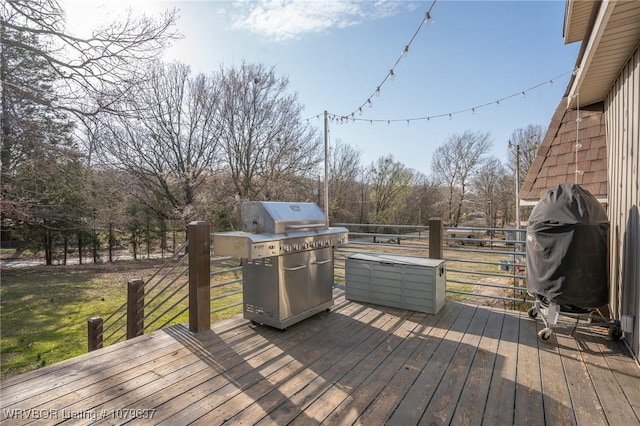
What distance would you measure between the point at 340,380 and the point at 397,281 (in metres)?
1.80

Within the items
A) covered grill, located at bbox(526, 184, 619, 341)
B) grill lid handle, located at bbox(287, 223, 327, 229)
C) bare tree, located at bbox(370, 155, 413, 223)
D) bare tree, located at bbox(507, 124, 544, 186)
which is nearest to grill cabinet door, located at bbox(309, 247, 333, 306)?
grill lid handle, located at bbox(287, 223, 327, 229)

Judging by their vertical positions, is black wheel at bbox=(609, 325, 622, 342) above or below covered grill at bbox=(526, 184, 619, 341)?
below

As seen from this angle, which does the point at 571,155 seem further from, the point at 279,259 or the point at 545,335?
the point at 279,259

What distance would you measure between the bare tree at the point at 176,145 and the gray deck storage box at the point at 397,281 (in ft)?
28.4

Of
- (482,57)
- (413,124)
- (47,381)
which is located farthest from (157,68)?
(47,381)

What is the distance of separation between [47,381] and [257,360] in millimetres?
1427

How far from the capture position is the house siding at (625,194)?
2.44m

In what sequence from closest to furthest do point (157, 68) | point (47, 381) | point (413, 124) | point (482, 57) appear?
point (47, 381), point (482, 57), point (413, 124), point (157, 68)

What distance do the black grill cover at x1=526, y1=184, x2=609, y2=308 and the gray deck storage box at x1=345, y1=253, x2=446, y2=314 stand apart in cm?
107

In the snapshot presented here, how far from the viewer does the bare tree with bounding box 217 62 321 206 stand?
11.4 meters

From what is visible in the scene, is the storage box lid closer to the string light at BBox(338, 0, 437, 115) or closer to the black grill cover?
the black grill cover

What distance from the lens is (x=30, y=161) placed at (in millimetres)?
4738

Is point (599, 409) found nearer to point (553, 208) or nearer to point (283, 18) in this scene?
point (553, 208)

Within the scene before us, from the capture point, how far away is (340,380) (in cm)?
218
